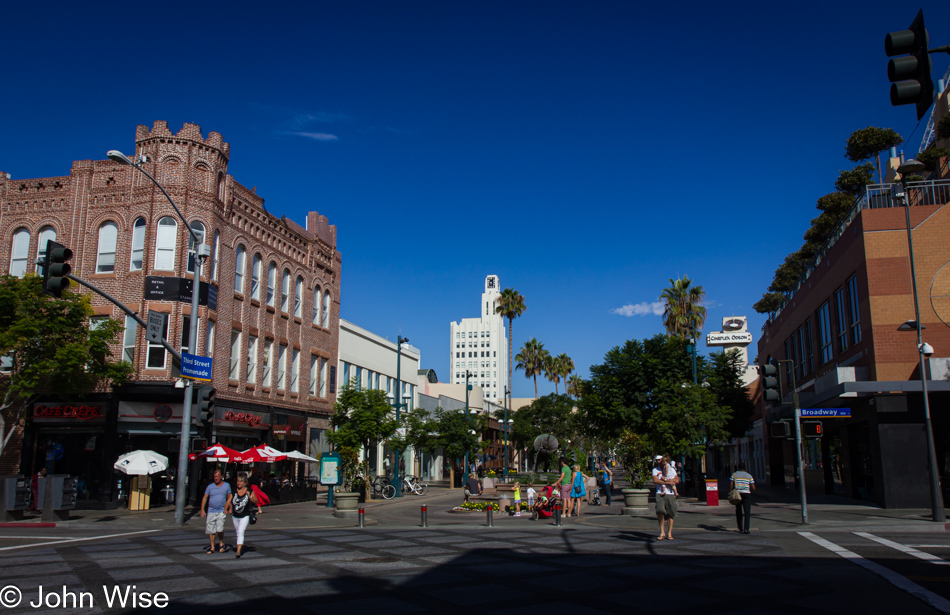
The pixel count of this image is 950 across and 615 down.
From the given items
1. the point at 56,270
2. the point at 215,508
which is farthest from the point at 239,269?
the point at 215,508

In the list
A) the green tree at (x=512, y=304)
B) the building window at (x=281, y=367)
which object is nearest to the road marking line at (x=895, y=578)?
the building window at (x=281, y=367)

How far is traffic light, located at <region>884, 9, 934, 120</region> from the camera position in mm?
6363

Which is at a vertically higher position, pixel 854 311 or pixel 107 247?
pixel 107 247

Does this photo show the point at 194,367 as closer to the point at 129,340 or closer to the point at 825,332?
the point at 129,340

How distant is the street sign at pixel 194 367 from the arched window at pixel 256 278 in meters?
12.5

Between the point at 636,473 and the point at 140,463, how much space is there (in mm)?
19327

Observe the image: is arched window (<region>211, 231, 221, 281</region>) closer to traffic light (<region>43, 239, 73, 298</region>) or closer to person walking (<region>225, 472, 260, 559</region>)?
traffic light (<region>43, 239, 73, 298</region>)

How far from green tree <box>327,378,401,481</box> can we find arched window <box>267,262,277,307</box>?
20.6 ft

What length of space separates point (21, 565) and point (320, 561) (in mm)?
5469

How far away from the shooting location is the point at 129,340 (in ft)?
99.1

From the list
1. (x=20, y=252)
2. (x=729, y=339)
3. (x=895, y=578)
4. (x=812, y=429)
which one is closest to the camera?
(x=895, y=578)

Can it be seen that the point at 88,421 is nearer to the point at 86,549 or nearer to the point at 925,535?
the point at 86,549

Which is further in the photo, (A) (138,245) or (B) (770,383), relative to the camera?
(A) (138,245)

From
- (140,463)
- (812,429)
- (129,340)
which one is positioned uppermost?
(129,340)
